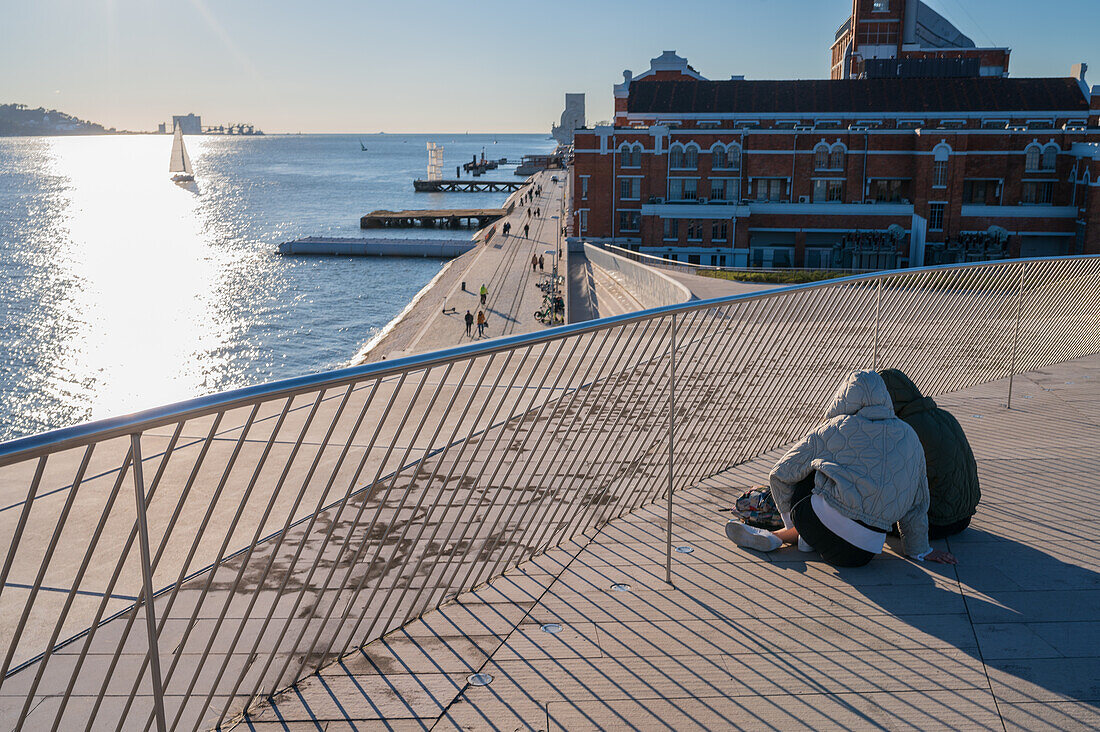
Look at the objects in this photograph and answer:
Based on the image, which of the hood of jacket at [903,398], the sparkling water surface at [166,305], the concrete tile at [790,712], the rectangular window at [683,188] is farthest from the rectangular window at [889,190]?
the concrete tile at [790,712]

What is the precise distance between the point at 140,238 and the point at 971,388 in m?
106

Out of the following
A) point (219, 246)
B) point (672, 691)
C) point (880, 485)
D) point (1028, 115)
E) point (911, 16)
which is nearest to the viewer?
point (672, 691)

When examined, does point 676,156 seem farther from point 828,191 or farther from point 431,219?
point 431,219

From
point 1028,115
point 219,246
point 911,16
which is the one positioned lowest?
point 219,246

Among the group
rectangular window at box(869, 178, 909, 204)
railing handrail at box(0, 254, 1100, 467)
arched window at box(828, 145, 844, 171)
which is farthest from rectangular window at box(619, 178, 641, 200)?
railing handrail at box(0, 254, 1100, 467)

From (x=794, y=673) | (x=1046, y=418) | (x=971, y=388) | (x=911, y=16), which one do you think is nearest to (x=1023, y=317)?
(x=971, y=388)

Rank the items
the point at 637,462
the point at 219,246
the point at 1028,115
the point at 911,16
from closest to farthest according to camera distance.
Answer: the point at 637,462 < the point at 1028,115 < the point at 911,16 < the point at 219,246

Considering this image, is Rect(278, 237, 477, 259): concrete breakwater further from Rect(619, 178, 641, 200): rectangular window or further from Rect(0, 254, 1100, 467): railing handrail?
Rect(0, 254, 1100, 467): railing handrail

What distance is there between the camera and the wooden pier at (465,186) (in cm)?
17100

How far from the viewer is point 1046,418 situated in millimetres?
7836

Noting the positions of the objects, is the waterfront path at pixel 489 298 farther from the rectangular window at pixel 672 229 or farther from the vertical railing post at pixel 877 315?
the vertical railing post at pixel 877 315

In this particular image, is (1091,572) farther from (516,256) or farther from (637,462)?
(516,256)

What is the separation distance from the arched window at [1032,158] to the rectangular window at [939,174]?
201 inches

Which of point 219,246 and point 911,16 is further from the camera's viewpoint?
point 219,246
